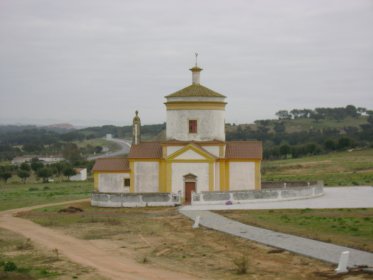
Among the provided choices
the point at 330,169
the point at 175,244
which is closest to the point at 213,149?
the point at 175,244

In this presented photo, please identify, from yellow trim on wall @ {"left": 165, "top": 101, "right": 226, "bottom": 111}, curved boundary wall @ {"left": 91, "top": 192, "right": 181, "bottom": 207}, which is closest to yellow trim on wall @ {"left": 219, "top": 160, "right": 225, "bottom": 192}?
yellow trim on wall @ {"left": 165, "top": 101, "right": 226, "bottom": 111}

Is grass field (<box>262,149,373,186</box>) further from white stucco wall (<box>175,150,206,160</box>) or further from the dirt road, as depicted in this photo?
the dirt road

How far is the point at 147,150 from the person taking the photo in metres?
40.5

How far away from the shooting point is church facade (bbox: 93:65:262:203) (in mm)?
38406

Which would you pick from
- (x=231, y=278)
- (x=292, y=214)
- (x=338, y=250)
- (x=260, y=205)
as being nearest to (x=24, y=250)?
(x=231, y=278)

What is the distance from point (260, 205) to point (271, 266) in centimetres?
1682

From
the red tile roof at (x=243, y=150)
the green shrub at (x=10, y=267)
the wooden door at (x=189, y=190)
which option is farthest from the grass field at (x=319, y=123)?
the green shrub at (x=10, y=267)

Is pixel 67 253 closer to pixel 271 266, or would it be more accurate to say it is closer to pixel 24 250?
pixel 24 250

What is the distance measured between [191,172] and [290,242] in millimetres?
16993

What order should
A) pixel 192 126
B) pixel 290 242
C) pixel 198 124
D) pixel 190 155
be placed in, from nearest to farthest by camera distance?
pixel 290 242 < pixel 190 155 < pixel 198 124 < pixel 192 126

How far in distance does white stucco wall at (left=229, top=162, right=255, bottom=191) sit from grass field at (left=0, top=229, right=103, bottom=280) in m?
17.3

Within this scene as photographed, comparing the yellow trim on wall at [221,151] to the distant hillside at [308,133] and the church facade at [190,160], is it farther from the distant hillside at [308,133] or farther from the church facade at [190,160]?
the distant hillside at [308,133]

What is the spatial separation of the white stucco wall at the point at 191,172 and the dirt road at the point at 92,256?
1060cm

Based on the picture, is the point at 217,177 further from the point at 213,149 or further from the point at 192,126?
the point at 192,126
